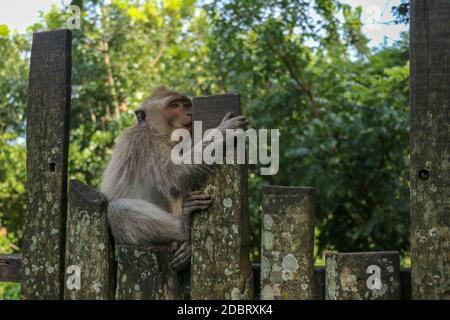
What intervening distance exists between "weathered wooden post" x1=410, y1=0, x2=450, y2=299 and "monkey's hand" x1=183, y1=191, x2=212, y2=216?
101 centimetres

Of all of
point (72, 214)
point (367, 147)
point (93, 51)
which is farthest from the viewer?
point (93, 51)

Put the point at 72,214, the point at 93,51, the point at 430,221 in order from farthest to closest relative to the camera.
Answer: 1. the point at 93,51
2. the point at 72,214
3. the point at 430,221

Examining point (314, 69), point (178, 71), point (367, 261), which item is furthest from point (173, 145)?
point (178, 71)

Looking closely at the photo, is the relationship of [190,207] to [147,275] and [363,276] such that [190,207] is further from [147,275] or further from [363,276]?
[363,276]

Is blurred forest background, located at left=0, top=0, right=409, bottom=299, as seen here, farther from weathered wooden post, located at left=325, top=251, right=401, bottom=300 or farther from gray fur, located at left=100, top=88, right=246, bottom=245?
weathered wooden post, located at left=325, top=251, right=401, bottom=300

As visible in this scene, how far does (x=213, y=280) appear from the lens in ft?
10.2

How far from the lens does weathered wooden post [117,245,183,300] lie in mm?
3203

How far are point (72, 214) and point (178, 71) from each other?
24.7 ft

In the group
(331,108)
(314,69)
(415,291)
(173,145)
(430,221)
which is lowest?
(415,291)

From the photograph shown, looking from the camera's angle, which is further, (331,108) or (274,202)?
(331,108)

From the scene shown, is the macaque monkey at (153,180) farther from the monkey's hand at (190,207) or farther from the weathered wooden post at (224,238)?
the weathered wooden post at (224,238)

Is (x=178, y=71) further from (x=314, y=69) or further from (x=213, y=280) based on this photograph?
(x=213, y=280)

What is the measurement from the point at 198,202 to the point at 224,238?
0.24m

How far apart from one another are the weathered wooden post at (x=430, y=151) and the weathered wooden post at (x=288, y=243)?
48 centimetres
